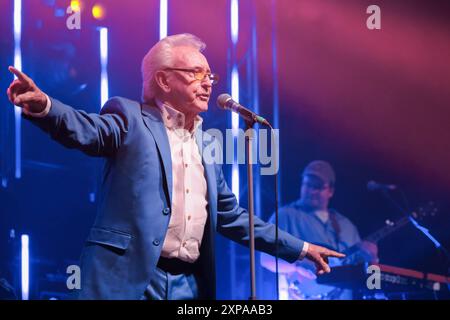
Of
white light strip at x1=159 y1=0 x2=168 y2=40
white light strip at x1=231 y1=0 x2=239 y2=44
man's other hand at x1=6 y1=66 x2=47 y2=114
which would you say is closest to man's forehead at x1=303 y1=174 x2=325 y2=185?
white light strip at x1=231 y1=0 x2=239 y2=44

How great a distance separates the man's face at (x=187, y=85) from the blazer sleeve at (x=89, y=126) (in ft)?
0.89

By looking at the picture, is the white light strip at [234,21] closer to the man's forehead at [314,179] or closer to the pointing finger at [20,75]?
the man's forehead at [314,179]

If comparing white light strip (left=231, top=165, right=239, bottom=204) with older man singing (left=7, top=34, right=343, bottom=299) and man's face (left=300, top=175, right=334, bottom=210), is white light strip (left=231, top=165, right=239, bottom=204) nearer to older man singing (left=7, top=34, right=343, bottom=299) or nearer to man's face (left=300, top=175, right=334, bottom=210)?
man's face (left=300, top=175, right=334, bottom=210)

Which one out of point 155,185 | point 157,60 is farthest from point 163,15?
point 155,185

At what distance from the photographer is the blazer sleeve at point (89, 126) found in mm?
2359

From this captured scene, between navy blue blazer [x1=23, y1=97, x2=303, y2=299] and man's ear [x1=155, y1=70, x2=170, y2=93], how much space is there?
0.21 m

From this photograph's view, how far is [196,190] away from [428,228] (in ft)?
8.21

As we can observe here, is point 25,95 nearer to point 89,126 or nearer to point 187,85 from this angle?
point 89,126

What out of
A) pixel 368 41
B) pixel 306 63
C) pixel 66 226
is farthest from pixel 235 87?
pixel 66 226

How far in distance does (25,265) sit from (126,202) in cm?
183

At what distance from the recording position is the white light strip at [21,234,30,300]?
4145 millimetres

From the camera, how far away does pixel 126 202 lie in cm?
261

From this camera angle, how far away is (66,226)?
4.24m

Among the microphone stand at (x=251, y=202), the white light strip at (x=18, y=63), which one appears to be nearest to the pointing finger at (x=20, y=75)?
the microphone stand at (x=251, y=202)
